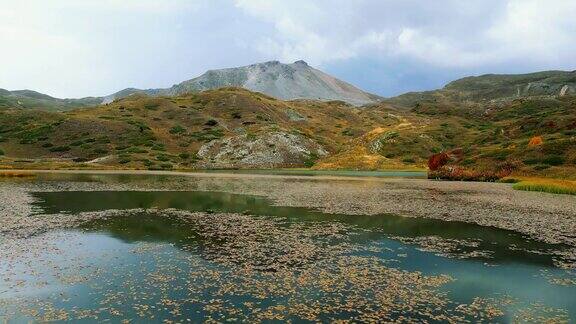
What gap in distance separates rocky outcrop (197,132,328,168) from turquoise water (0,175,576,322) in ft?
434

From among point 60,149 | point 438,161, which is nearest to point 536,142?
point 438,161

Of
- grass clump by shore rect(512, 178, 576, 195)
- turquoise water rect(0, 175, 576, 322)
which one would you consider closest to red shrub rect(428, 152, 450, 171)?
grass clump by shore rect(512, 178, 576, 195)

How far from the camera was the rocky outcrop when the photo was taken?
567 feet

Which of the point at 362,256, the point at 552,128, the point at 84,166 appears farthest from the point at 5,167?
the point at 552,128

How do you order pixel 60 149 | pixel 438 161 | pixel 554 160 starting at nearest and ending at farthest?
pixel 554 160 < pixel 438 161 < pixel 60 149

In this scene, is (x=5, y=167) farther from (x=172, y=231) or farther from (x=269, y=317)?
(x=269, y=317)

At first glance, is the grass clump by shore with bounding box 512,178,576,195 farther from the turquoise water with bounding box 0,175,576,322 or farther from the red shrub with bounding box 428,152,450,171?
the red shrub with bounding box 428,152,450,171

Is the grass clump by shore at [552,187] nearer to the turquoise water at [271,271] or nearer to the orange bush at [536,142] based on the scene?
the orange bush at [536,142]

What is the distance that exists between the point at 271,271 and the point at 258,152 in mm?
156338

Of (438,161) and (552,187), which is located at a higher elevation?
(438,161)

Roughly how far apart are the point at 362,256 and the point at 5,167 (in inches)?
5341

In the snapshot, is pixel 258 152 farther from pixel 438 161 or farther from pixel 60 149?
pixel 60 149

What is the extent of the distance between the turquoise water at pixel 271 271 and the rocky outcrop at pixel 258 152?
434 feet

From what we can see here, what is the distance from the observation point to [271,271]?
23781 millimetres
